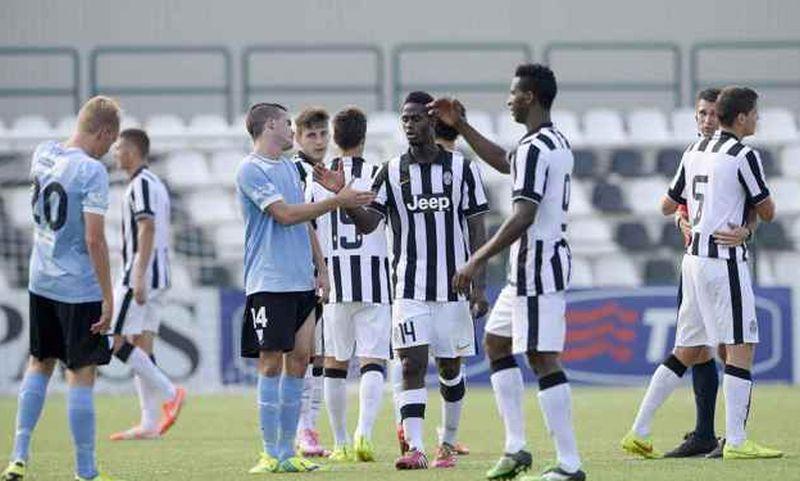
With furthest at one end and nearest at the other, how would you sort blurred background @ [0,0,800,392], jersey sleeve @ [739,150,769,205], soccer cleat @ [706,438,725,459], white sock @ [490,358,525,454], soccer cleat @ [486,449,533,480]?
blurred background @ [0,0,800,392] → soccer cleat @ [706,438,725,459] → jersey sleeve @ [739,150,769,205] → white sock @ [490,358,525,454] → soccer cleat @ [486,449,533,480]

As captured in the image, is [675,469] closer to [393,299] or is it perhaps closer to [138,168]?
[393,299]

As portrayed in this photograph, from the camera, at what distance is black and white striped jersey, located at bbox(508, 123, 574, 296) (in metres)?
9.52

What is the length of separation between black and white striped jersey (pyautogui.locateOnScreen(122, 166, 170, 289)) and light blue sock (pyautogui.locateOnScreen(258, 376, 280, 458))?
13.1 ft

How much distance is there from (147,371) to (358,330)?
121 inches

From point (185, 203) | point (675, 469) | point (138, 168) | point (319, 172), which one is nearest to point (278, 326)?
point (319, 172)

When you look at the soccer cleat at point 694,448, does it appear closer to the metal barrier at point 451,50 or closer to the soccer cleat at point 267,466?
the soccer cleat at point 267,466

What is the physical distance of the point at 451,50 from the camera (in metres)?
23.1

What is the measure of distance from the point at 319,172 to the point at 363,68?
13.7 metres

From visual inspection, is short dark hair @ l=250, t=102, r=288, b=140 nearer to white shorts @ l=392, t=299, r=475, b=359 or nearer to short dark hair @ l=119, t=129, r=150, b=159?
white shorts @ l=392, t=299, r=475, b=359

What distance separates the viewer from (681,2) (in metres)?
24.8

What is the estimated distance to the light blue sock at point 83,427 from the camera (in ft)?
32.4

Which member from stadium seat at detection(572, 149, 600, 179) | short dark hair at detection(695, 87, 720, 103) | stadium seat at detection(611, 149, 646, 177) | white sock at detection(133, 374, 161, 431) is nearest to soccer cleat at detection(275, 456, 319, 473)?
short dark hair at detection(695, 87, 720, 103)

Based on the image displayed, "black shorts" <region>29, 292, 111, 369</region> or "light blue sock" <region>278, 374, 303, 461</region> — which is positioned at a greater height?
"black shorts" <region>29, 292, 111, 369</region>

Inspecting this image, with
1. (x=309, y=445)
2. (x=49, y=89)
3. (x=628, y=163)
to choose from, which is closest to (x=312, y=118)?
(x=309, y=445)
